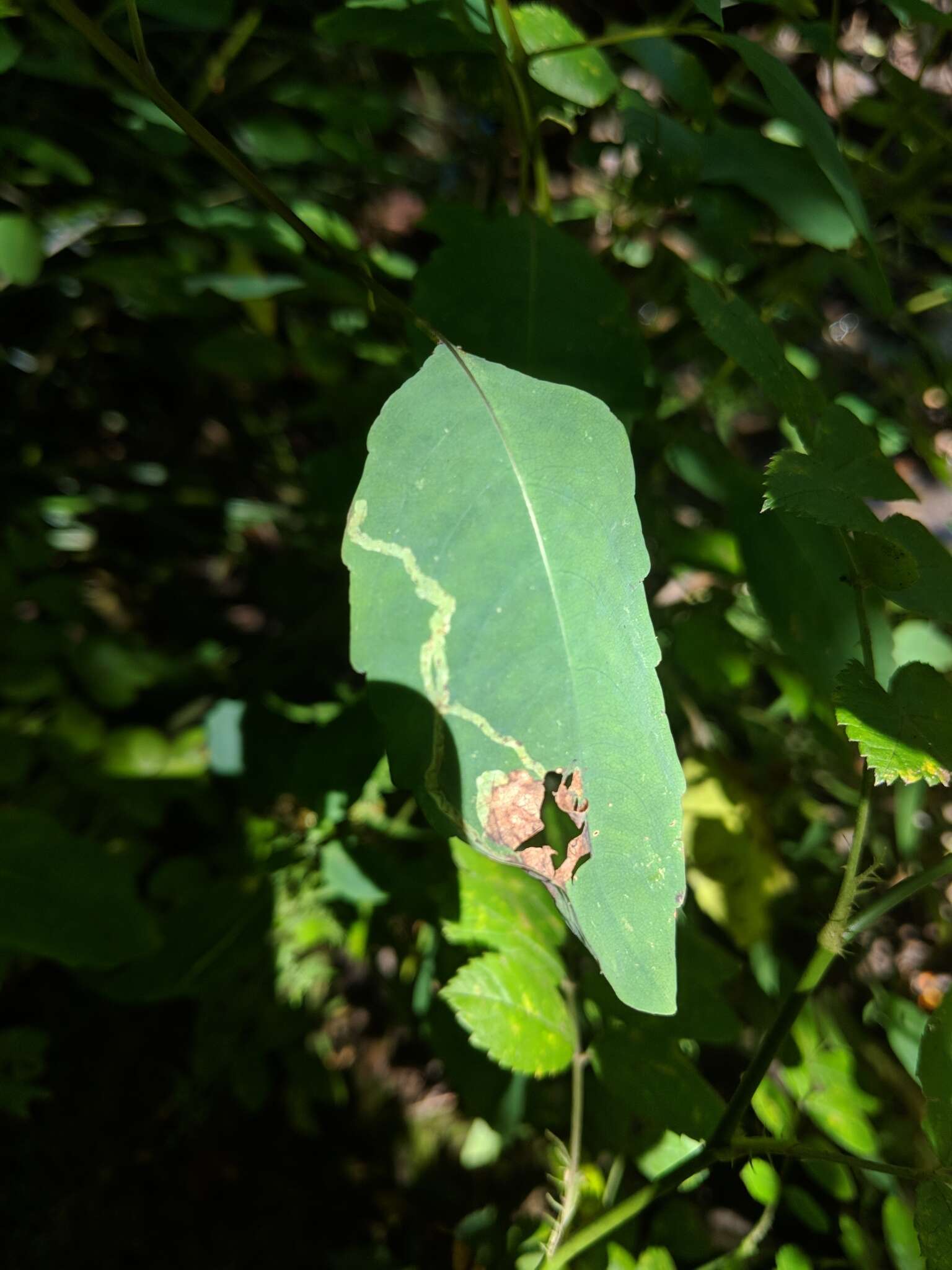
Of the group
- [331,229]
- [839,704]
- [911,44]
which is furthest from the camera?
[911,44]

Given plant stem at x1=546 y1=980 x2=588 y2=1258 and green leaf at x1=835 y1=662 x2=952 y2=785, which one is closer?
green leaf at x1=835 y1=662 x2=952 y2=785

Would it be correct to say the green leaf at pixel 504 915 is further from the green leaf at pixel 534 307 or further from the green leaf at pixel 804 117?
the green leaf at pixel 804 117

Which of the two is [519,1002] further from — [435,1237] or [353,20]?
[353,20]

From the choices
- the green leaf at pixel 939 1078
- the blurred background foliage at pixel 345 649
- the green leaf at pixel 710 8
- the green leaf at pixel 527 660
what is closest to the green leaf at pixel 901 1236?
the blurred background foliage at pixel 345 649

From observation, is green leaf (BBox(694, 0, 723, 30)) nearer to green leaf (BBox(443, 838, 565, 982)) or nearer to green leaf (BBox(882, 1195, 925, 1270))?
green leaf (BBox(443, 838, 565, 982))

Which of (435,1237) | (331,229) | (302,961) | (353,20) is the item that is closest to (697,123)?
(353,20)

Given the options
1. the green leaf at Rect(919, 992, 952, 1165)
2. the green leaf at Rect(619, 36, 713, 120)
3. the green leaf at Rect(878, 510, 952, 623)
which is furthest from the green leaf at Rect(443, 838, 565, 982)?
the green leaf at Rect(619, 36, 713, 120)
